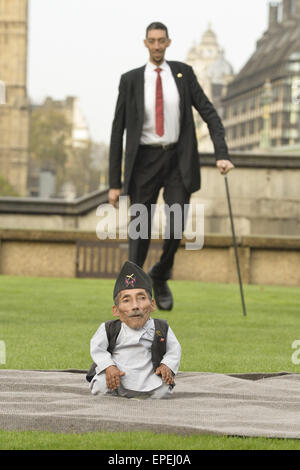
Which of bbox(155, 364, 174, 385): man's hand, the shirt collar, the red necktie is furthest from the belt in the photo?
bbox(155, 364, 174, 385): man's hand

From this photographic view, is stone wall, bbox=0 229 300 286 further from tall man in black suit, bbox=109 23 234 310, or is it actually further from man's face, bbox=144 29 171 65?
man's face, bbox=144 29 171 65

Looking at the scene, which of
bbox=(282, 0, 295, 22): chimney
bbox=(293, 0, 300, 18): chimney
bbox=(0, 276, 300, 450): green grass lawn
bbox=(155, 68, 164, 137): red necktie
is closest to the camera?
bbox=(0, 276, 300, 450): green grass lawn

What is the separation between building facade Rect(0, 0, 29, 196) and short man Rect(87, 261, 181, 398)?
95.0m

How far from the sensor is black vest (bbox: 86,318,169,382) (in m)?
5.05

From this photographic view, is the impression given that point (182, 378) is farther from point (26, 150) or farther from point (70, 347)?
point (26, 150)

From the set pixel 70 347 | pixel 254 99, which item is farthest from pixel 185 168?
pixel 254 99

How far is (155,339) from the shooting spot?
199 inches

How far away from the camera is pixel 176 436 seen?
399 centimetres

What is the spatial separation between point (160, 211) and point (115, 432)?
608 inches

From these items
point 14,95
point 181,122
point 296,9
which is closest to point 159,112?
point 181,122

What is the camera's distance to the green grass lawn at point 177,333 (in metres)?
3.91

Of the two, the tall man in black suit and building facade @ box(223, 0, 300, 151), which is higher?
building facade @ box(223, 0, 300, 151)
